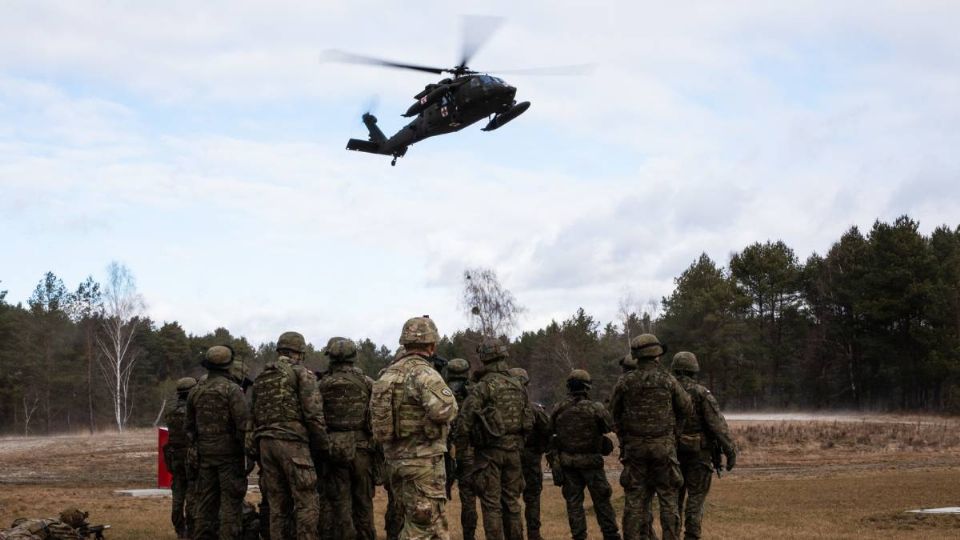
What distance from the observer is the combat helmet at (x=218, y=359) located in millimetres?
11414

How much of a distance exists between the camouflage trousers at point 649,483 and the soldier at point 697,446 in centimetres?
86

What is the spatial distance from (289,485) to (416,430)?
303cm

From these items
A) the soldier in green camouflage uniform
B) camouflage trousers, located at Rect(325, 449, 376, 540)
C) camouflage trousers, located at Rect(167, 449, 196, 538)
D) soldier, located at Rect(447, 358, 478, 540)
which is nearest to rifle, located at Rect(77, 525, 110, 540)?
camouflage trousers, located at Rect(167, 449, 196, 538)

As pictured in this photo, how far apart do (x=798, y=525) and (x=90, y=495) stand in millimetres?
14384

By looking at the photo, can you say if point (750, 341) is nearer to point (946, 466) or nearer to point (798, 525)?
point (946, 466)

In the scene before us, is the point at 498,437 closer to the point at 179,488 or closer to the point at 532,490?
the point at 532,490

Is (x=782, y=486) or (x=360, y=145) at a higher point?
(x=360, y=145)

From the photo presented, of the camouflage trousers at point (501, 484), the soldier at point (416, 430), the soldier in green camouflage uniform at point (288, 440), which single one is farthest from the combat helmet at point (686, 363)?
the soldier at point (416, 430)

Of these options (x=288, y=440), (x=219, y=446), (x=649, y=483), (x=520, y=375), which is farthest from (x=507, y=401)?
(x=219, y=446)

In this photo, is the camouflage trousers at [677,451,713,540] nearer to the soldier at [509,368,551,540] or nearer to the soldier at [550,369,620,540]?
the soldier at [550,369,620,540]

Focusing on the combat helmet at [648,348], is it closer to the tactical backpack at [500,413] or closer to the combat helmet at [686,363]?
the combat helmet at [686,363]

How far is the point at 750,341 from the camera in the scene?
6856 cm

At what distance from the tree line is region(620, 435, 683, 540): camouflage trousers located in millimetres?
48270

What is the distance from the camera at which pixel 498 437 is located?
11141 millimetres
